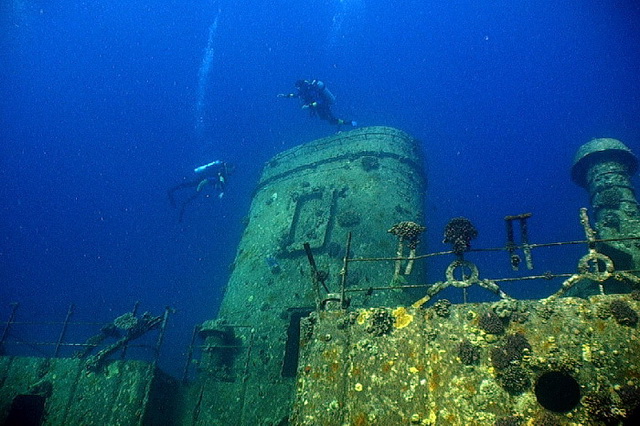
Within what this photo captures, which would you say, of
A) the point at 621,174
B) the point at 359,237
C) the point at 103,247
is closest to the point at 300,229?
the point at 359,237

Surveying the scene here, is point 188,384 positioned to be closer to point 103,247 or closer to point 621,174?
point 621,174

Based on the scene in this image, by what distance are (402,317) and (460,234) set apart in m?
1.74

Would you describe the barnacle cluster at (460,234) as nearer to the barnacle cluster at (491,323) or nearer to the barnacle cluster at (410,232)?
the barnacle cluster at (410,232)

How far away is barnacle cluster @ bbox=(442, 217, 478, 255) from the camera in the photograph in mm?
5340

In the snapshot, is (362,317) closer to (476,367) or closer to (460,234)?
(476,367)

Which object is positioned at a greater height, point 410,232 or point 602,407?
point 410,232

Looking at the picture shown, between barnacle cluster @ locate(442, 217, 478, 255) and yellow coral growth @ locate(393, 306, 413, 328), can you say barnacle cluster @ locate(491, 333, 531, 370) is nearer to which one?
yellow coral growth @ locate(393, 306, 413, 328)

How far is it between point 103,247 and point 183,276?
102 feet

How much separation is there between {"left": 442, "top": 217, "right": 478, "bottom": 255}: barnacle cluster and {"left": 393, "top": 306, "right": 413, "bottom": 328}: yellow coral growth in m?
1.37

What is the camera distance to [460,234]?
5395 mm

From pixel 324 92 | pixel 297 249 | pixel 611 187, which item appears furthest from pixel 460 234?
pixel 324 92

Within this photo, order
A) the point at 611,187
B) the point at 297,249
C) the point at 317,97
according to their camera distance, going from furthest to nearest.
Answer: the point at 317,97
the point at 297,249
the point at 611,187

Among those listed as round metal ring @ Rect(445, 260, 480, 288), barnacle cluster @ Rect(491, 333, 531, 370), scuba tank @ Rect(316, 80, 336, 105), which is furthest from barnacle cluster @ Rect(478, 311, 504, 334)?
scuba tank @ Rect(316, 80, 336, 105)

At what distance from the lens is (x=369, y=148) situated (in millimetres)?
14609
